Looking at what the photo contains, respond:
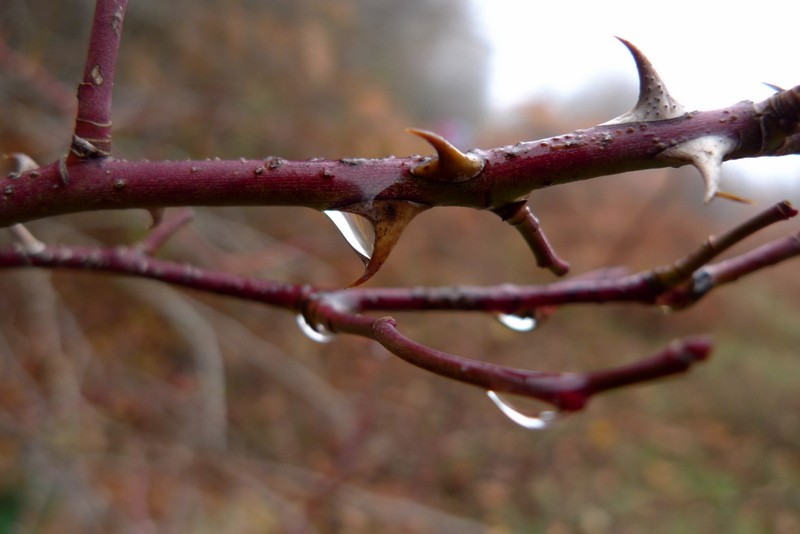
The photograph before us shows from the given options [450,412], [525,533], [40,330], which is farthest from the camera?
[450,412]

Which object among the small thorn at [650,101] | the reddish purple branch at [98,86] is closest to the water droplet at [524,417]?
the small thorn at [650,101]

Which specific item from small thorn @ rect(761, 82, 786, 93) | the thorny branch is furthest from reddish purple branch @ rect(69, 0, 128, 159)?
small thorn @ rect(761, 82, 786, 93)

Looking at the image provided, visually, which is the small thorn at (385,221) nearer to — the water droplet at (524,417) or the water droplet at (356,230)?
the water droplet at (356,230)

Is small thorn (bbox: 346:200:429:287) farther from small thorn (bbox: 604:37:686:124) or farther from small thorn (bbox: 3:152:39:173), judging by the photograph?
small thorn (bbox: 3:152:39:173)

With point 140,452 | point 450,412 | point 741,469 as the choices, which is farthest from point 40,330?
point 741,469

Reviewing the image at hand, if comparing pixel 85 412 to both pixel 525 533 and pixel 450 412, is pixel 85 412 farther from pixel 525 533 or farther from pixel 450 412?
pixel 525 533

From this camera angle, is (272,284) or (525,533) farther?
(525,533)
